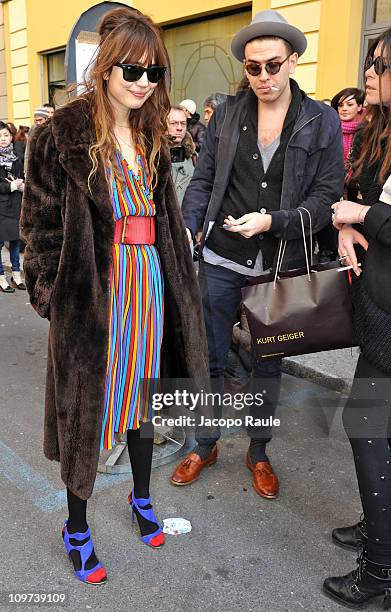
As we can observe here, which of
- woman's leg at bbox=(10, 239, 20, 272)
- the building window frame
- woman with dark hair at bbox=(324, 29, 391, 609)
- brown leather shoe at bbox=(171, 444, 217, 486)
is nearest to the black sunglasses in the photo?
woman with dark hair at bbox=(324, 29, 391, 609)

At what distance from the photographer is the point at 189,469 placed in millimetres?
2984

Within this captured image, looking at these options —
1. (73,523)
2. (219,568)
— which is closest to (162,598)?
(219,568)

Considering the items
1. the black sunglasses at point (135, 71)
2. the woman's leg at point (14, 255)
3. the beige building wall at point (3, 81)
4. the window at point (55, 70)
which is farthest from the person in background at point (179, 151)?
the beige building wall at point (3, 81)

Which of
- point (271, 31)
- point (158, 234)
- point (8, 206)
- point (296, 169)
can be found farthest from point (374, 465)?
point (8, 206)

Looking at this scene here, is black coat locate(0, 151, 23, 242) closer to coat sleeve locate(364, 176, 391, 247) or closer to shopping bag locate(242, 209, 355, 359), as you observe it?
shopping bag locate(242, 209, 355, 359)

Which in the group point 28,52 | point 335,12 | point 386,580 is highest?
point 28,52

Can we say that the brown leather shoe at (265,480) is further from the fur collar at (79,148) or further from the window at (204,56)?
the window at (204,56)

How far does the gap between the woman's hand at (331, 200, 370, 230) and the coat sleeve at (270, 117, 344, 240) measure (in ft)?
1.40

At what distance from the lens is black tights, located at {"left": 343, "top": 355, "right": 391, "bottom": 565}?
79.8 inches

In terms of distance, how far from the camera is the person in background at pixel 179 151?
4570 millimetres

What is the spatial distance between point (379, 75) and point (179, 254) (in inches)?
37.5

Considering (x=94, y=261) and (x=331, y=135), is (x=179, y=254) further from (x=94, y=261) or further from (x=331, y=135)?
(x=331, y=135)

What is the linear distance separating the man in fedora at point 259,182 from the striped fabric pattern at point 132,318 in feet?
1.35

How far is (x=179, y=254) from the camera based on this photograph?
2.32m
